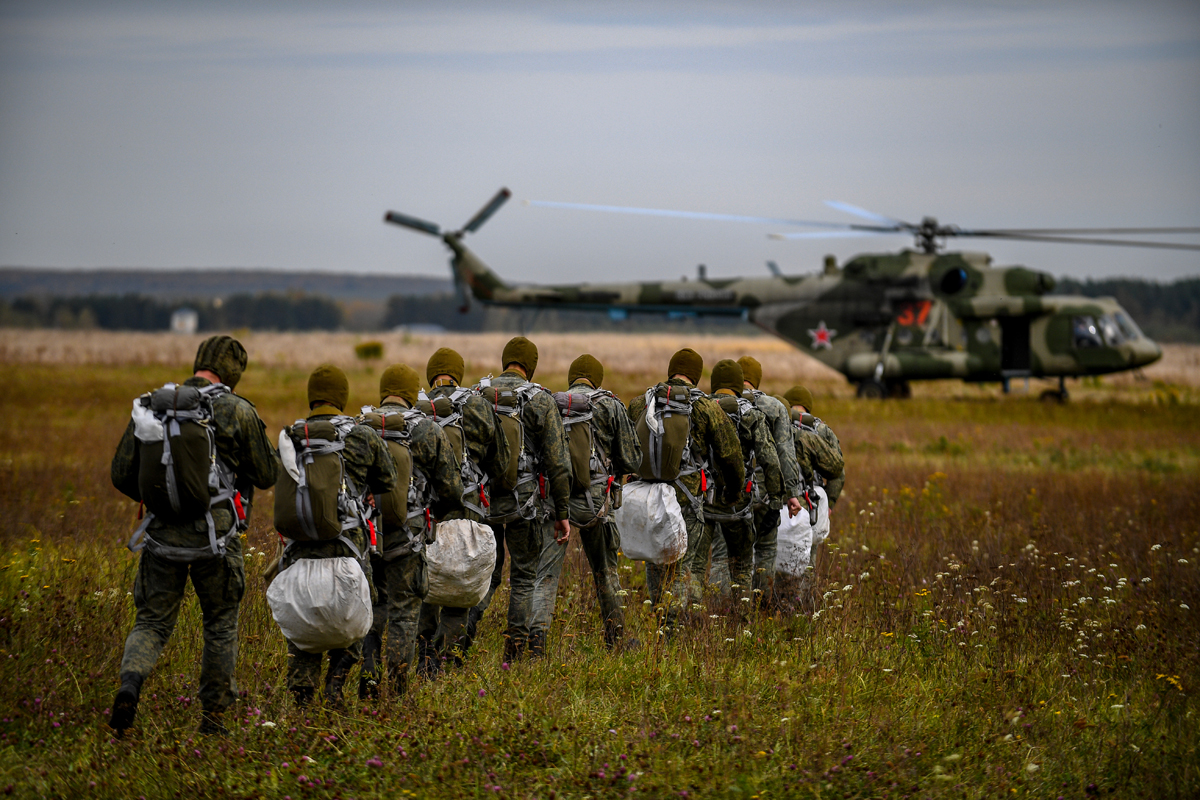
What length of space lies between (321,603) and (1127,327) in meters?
21.3

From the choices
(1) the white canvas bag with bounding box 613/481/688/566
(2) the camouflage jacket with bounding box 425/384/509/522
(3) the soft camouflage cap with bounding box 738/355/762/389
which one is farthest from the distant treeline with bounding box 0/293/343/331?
(1) the white canvas bag with bounding box 613/481/688/566

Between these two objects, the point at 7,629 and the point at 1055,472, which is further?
the point at 1055,472

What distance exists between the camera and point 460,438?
243 inches

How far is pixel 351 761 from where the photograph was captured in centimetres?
448

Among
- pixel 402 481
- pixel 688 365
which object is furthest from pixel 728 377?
pixel 402 481

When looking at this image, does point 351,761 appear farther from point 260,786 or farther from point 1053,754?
point 1053,754

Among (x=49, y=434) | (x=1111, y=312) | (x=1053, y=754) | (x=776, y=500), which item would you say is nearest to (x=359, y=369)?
(x=49, y=434)

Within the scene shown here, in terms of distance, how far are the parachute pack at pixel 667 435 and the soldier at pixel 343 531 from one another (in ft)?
6.60

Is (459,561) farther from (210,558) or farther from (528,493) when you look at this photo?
(210,558)

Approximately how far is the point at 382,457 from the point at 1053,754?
355 cm

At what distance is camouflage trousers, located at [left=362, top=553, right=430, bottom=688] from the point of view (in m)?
5.52

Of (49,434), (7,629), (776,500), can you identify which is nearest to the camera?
(7,629)

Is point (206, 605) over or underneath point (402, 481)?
underneath

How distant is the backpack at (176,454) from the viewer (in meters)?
4.81
